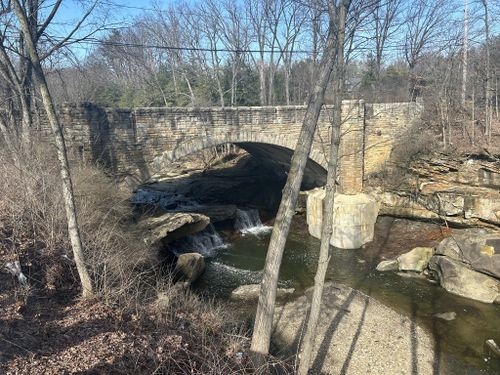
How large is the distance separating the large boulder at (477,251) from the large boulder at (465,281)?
0.20m

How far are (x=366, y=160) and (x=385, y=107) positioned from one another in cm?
238

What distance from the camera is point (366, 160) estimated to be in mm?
16641

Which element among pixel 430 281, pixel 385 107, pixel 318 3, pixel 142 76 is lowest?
pixel 430 281

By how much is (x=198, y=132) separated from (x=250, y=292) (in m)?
5.79

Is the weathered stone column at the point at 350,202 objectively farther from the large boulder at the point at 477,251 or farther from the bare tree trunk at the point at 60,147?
the bare tree trunk at the point at 60,147

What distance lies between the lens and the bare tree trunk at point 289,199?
5652 mm

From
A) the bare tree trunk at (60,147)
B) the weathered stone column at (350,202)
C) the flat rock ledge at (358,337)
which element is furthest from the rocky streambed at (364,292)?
the bare tree trunk at (60,147)

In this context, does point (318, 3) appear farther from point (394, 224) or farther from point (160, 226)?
point (394, 224)

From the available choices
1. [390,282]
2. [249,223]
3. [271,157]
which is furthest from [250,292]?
[271,157]

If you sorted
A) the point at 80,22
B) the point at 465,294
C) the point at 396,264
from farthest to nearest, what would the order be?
the point at 396,264
the point at 465,294
the point at 80,22

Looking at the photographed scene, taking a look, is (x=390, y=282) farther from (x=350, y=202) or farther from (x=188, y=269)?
(x=188, y=269)

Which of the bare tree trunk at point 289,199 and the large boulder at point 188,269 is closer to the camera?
the bare tree trunk at point 289,199

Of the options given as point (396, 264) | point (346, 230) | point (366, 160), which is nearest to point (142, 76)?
point (366, 160)

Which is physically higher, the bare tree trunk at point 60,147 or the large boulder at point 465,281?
the bare tree trunk at point 60,147
